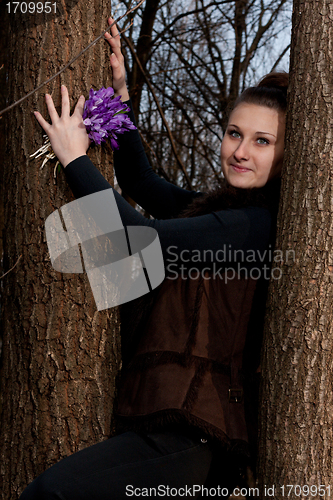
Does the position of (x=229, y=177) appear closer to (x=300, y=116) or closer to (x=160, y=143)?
(x=300, y=116)

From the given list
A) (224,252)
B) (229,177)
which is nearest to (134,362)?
(224,252)

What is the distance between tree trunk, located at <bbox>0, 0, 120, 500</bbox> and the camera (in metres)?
1.74

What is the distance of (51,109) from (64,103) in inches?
2.1

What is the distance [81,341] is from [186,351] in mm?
423

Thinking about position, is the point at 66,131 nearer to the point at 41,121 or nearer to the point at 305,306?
the point at 41,121

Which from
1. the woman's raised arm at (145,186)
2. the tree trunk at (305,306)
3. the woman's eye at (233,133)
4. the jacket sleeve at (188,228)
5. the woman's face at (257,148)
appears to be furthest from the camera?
the woman's raised arm at (145,186)

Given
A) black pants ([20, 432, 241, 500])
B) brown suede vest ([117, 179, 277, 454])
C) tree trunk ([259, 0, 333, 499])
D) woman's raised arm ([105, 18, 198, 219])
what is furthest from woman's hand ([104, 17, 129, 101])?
black pants ([20, 432, 241, 500])

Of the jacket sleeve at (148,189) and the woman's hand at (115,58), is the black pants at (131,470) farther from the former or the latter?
the woman's hand at (115,58)

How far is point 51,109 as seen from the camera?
67.5 inches

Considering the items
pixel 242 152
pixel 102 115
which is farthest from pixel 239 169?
pixel 102 115

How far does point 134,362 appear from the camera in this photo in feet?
5.50

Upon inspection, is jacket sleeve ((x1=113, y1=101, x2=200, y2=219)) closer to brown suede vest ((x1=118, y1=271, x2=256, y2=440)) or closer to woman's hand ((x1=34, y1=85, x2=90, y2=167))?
woman's hand ((x1=34, y1=85, x2=90, y2=167))

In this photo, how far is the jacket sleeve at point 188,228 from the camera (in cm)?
162

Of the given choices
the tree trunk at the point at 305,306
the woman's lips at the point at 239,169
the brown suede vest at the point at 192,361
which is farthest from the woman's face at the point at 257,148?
the brown suede vest at the point at 192,361
